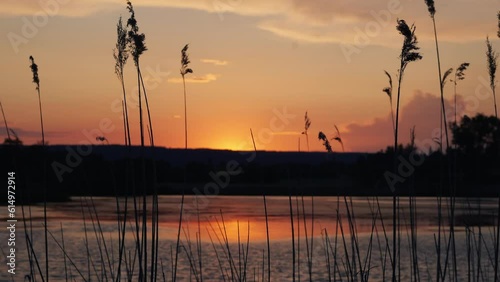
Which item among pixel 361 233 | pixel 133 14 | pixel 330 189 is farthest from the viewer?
pixel 330 189

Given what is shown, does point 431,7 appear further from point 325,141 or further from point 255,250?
point 255,250

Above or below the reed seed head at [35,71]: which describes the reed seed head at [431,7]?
above

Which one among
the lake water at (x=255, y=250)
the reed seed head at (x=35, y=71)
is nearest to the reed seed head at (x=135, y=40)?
the reed seed head at (x=35, y=71)

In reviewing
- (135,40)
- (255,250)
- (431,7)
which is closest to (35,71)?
(135,40)

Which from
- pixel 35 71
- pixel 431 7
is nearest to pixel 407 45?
pixel 431 7

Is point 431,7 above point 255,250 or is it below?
above

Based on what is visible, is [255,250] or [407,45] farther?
[255,250]

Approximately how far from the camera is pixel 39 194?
3812cm

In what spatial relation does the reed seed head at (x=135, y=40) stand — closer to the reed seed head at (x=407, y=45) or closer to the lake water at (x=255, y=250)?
the reed seed head at (x=407, y=45)

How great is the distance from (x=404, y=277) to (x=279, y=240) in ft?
22.0

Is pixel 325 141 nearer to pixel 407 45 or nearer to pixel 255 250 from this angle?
pixel 407 45

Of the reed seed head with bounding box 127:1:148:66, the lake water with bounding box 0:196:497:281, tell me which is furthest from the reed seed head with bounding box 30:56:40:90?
the lake water with bounding box 0:196:497:281

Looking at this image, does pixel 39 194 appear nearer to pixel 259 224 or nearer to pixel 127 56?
pixel 259 224

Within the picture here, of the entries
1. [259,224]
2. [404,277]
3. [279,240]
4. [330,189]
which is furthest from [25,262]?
[330,189]
